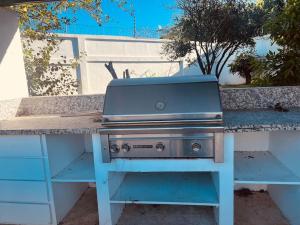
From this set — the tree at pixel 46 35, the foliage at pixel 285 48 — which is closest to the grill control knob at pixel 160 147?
the foliage at pixel 285 48

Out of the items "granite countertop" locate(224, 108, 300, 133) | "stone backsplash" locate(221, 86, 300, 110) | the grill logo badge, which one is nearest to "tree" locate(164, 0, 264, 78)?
"stone backsplash" locate(221, 86, 300, 110)

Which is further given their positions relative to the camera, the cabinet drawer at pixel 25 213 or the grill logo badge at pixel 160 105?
the cabinet drawer at pixel 25 213

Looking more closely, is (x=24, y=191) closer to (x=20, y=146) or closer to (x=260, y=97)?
(x=20, y=146)

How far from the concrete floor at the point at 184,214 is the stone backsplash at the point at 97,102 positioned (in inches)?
32.7

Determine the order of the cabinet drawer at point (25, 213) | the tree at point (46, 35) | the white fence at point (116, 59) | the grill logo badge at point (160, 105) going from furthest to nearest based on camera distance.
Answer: the white fence at point (116, 59), the tree at point (46, 35), the cabinet drawer at point (25, 213), the grill logo badge at point (160, 105)

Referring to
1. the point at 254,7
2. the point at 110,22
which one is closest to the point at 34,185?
the point at 110,22

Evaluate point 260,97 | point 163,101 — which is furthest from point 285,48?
point 163,101

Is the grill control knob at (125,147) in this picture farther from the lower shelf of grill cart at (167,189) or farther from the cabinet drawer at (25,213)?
the cabinet drawer at (25,213)

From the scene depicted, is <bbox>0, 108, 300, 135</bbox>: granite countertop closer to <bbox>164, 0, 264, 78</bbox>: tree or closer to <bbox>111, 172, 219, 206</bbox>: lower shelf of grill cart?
<bbox>111, 172, 219, 206</bbox>: lower shelf of grill cart

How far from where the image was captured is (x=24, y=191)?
1860 mm

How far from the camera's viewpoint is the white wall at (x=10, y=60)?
229 centimetres

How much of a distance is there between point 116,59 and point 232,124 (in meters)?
3.98

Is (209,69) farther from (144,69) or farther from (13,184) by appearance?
(13,184)

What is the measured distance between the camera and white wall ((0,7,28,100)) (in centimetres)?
229
